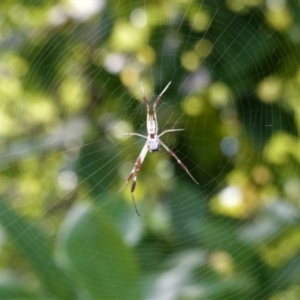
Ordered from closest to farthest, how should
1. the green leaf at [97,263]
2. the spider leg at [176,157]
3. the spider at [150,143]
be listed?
the green leaf at [97,263] < the spider leg at [176,157] < the spider at [150,143]

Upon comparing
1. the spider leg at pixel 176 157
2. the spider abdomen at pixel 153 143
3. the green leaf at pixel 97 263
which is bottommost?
the green leaf at pixel 97 263

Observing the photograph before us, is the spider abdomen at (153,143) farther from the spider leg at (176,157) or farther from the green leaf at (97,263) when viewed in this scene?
the green leaf at (97,263)

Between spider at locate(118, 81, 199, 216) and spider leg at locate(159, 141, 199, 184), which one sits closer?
spider leg at locate(159, 141, 199, 184)

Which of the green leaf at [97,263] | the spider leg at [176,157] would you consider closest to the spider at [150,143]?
the spider leg at [176,157]

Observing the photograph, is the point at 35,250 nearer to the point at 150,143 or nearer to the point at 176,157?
the point at 176,157

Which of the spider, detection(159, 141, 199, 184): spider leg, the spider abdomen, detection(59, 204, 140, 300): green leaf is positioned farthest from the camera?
the spider abdomen

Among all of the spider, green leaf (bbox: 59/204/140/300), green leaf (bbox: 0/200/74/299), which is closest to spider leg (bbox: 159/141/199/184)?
the spider

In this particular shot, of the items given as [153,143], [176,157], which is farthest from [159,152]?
[176,157]

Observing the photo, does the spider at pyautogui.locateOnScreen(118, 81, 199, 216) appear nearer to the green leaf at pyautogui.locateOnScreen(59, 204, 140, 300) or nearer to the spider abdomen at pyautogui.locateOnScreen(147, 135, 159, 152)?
the spider abdomen at pyautogui.locateOnScreen(147, 135, 159, 152)
